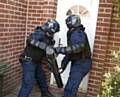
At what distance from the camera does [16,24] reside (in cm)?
744

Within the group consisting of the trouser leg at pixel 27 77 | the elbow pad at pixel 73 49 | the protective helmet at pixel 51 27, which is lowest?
the trouser leg at pixel 27 77

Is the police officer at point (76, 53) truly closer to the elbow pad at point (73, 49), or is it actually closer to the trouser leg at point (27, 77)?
the elbow pad at point (73, 49)

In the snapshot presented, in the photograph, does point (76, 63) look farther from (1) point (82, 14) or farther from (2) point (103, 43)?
(1) point (82, 14)

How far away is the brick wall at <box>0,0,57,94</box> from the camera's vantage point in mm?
7023

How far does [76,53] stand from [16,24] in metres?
1.74

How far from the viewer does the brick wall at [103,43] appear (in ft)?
23.1

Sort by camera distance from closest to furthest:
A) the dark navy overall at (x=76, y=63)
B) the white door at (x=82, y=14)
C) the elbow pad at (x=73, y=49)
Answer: the elbow pad at (x=73, y=49) → the dark navy overall at (x=76, y=63) → the white door at (x=82, y=14)

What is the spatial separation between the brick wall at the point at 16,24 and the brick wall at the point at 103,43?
1.09 metres

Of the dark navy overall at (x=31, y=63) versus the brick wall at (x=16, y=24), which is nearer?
the dark navy overall at (x=31, y=63)

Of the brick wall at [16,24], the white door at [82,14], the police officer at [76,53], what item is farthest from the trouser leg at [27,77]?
the white door at [82,14]

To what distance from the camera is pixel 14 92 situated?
24.6ft

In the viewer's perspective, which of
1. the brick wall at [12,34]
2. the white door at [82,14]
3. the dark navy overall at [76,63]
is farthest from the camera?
the white door at [82,14]

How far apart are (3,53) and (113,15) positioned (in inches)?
93.6

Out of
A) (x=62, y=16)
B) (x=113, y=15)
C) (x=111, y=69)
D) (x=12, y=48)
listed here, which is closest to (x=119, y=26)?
(x=113, y=15)
